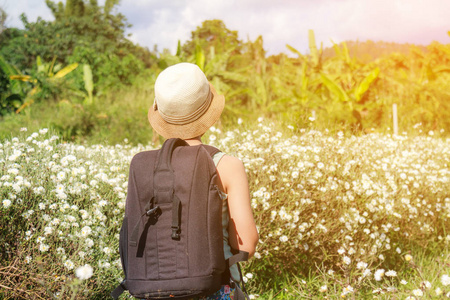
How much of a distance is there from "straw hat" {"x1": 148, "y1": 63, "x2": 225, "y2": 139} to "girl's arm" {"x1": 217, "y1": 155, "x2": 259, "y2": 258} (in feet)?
0.64

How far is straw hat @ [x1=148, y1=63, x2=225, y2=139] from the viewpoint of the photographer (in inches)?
62.0

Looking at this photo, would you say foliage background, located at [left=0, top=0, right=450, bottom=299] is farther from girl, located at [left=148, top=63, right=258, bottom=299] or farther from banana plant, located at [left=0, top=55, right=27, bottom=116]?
girl, located at [left=148, top=63, right=258, bottom=299]

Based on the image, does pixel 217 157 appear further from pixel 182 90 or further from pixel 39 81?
pixel 39 81

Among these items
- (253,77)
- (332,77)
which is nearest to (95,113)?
(253,77)

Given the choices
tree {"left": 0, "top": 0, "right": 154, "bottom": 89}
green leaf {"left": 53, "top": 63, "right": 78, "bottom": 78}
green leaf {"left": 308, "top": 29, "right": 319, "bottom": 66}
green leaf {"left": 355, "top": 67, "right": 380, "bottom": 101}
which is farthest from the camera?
tree {"left": 0, "top": 0, "right": 154, "bottom": 89}

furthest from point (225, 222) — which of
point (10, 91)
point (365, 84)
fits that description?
point (10, 91)

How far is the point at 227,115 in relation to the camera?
11914 mm

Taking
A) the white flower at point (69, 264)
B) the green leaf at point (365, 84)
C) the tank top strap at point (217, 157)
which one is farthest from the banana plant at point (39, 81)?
the tank top strap at point (217, 157)

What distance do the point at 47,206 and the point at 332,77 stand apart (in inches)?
389

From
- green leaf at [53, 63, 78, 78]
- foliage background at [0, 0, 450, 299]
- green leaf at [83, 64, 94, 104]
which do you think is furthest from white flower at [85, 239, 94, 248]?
green leaf at [53, 63, 78, 78]

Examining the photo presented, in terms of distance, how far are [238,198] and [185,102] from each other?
1.33 feet

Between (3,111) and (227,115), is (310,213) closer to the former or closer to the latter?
(227,115)

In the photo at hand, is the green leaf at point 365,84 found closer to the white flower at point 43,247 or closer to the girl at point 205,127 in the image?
the white flower at point 43,247

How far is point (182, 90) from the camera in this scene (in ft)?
5.16
